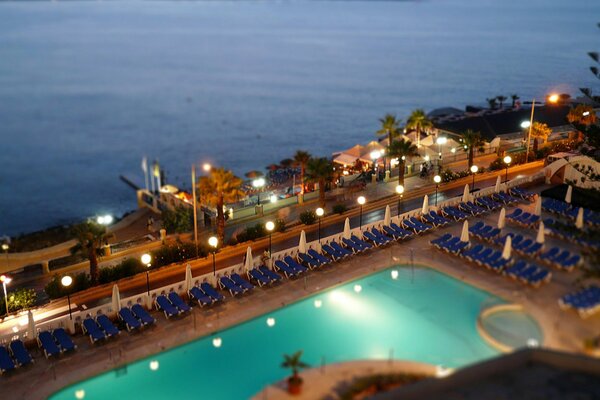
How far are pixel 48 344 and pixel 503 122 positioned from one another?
4380 centimetres

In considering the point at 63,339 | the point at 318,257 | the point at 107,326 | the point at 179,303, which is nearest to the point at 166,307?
the point at 179,303

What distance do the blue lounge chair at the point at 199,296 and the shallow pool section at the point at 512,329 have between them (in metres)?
10.8

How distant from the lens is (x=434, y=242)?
27.7 meters

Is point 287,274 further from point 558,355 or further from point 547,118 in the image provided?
point 547,118

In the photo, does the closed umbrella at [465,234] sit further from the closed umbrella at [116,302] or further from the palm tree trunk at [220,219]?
the closed umbrella at [116,302]

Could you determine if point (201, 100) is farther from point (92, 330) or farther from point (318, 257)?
point (92, 330)

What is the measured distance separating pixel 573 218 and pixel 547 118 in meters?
27.4

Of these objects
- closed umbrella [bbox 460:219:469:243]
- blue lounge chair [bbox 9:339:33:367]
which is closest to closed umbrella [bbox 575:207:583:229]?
closed umbrella [bbox 460:219:469:243]

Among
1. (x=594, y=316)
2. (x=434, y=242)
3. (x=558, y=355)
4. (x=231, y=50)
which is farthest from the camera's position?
(x=231, y=50)

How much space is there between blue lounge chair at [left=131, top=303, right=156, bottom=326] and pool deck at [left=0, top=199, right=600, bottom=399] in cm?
33

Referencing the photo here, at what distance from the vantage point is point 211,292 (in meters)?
24.0

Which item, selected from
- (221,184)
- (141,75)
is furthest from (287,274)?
(141,75)

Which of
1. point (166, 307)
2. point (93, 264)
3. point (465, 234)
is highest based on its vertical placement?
point (465, 234)

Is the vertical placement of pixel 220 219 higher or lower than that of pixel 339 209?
higher
